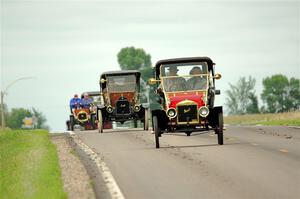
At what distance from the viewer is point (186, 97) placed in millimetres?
23969

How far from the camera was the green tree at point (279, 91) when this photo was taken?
163 meters

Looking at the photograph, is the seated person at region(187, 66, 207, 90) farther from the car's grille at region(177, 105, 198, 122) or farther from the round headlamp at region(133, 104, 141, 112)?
the round headlamp at region(133, 104, 141, 112)

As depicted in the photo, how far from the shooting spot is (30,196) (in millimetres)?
14273

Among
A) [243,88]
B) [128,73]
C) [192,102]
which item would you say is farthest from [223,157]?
[243,88]

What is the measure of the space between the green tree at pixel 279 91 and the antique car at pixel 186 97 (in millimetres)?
134889

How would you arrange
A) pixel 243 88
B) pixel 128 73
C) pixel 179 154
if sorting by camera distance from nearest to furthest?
pixel 179 154 < pixel 128 73 < pixel 243 88

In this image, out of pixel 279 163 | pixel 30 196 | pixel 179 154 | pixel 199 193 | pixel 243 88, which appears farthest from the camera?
pixel 243 88

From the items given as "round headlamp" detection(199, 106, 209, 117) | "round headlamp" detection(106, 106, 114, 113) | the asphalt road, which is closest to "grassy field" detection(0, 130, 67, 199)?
the asphalt road

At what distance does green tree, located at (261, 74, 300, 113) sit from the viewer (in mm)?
162750

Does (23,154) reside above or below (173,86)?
below

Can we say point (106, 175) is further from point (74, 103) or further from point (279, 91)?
point (279, 91)

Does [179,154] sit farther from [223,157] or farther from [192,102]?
[192,102]

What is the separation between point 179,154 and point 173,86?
4.63 metres

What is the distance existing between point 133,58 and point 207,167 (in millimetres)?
168504
